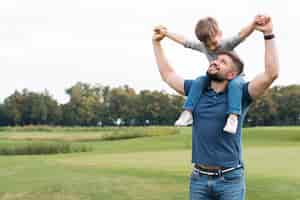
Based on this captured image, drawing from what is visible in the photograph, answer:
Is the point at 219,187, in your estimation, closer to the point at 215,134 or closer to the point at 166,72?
the point at 215,134

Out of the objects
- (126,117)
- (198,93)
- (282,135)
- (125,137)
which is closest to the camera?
(198,93)

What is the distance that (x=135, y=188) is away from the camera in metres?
9.38

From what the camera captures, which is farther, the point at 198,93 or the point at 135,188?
the point at 135,188

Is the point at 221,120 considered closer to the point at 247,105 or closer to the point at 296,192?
the point at 247,105

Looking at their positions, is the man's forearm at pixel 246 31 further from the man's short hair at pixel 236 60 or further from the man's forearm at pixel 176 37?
the man's forearm at pixel 176 37

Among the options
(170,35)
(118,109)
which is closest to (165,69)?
(170,35)

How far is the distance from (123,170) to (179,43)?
798 cm

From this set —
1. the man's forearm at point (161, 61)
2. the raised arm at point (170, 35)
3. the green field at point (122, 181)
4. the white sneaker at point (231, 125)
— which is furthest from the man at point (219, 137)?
the green field at point (122, 181)

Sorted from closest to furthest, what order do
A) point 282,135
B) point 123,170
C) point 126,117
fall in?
point 123,170 → point 282,135 → point 126,117

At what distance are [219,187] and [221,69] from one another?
713mm

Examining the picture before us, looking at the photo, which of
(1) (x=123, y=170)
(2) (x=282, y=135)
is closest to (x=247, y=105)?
(1) (x=123, y=170)

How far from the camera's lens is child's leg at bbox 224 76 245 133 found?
3.27 m

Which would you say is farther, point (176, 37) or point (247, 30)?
point (176, 37)

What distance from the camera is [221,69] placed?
3.40 meters
